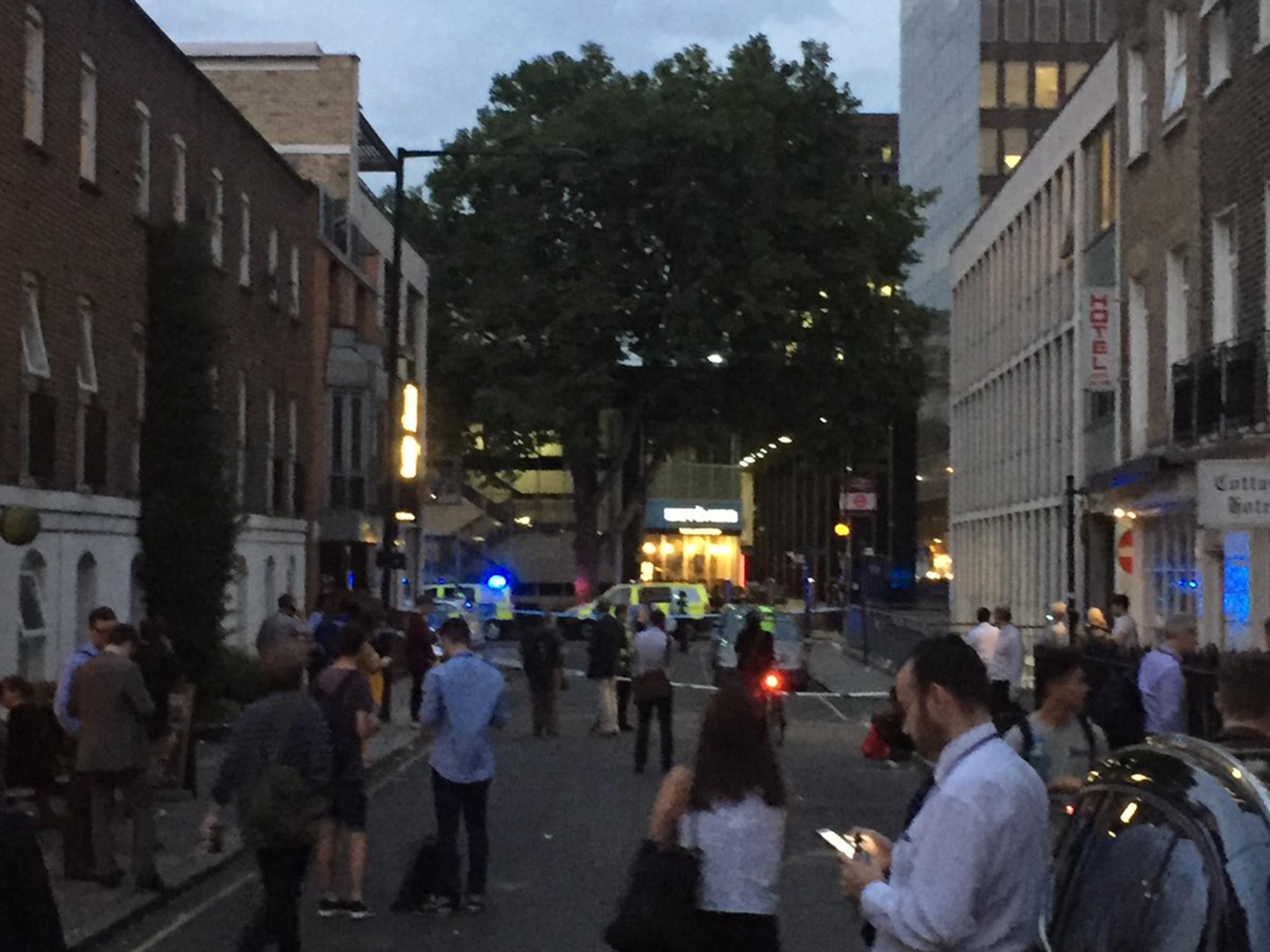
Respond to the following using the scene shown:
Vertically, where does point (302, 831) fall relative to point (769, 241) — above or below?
below

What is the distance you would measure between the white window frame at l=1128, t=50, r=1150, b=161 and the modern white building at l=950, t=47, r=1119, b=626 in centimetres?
178

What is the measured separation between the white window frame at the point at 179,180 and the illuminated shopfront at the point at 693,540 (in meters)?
66.6

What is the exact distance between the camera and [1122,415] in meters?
35.5

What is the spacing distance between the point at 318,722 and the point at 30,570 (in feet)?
48.0

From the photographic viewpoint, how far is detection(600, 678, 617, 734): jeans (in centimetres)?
3078

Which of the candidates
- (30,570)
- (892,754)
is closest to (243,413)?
(30,570)

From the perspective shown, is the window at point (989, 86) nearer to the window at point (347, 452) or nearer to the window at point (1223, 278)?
the window at point (347, 452)

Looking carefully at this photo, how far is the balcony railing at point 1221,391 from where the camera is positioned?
24.9m

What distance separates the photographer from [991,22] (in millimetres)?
96438

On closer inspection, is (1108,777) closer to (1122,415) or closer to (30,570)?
(30,570)

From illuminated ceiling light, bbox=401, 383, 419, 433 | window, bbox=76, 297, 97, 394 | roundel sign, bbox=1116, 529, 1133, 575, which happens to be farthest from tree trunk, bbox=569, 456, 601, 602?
window, bbox=76, 297, 97, 394

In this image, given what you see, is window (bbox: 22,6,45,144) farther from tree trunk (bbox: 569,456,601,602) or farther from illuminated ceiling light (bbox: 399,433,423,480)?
tree trunk (bbox: 569,456,601,602)

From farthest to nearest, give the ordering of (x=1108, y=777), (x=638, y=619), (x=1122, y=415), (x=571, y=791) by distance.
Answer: (x=1122, y=415)
(x=638, y=619)
(x=571, y=791)
(x=1108, y=777)

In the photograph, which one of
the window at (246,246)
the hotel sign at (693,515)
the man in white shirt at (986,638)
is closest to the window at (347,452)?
the window at (246,246)
